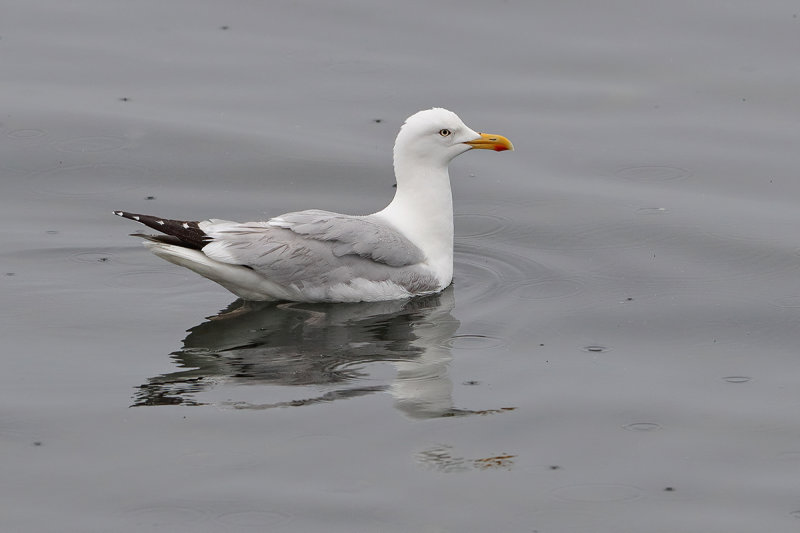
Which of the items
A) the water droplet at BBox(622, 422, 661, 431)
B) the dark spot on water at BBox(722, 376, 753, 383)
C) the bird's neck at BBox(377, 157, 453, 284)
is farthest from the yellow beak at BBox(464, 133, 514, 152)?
the water droplet at BBox(622, 422, 661, 431)

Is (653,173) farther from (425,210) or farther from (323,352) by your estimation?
(323,352)

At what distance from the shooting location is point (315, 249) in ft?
35.8

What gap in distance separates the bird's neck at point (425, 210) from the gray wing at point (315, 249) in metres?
0.22

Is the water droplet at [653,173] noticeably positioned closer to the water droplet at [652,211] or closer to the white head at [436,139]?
the water droplet at [652,211]

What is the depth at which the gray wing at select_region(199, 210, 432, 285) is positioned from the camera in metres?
10.7

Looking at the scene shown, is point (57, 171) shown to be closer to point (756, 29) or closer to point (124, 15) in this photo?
point (124, 15)

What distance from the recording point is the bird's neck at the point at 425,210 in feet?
37.6

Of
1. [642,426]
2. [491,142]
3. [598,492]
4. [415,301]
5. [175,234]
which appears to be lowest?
[598,492]

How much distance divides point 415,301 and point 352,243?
0.67 metres

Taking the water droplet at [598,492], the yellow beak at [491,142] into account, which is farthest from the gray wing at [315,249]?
the water droplet at [598,492]

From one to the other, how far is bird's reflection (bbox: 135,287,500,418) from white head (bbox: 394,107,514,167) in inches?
43.5

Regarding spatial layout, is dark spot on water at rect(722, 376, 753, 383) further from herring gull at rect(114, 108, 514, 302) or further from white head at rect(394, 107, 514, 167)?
white head at rect(394, 107, 514, 167)

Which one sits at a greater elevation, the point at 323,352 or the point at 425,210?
the point at 425,210

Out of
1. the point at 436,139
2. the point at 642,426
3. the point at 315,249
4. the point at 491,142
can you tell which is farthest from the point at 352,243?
the point at 642,426
